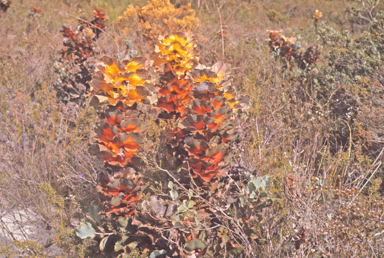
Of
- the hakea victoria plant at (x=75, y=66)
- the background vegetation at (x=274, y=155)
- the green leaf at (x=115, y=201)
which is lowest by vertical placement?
the background vegetation at (x=274, y=155)

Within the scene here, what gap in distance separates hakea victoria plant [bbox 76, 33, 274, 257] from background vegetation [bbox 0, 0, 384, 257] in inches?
3.3

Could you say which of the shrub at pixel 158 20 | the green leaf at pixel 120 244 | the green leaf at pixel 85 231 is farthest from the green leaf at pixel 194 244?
the shrub at pixel 158 20

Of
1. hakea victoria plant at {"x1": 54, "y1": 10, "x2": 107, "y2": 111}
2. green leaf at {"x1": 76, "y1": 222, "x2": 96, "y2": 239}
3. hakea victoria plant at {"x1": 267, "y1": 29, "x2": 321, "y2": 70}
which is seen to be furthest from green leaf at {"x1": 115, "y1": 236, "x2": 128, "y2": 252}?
hakea victoria plant at {"x1": 267, "y1": 29, "x2": 321, "y2": 70}

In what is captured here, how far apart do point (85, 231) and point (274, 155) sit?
1.50 m

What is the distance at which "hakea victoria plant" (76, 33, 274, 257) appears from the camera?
48.9 inches

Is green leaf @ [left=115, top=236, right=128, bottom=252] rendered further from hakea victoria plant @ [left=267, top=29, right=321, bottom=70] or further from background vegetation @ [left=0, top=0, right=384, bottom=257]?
hakea victoria plant @ [left=267, top=29, right=321, bottom=70]

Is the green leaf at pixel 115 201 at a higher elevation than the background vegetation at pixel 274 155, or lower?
higher

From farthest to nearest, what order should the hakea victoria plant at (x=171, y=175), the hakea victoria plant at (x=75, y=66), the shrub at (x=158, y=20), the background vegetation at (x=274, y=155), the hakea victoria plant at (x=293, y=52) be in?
the shrub at (x=158, y=20), the hakea victoria plant at (x=293, y=52), the hakea victoria plant at (x=75, y=66), the background vegetation at (x=274, y=155), the hakea victoria plant at (x=171, y=175)

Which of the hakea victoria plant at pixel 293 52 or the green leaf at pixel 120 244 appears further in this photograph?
the hakea victoria plant at pixel 293 52

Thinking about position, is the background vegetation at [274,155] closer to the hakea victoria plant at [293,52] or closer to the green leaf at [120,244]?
the hakea victoria plant at [293,52]

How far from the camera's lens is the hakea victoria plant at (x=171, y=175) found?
48.9 inches

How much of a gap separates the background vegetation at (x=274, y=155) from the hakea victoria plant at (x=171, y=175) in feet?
0.27

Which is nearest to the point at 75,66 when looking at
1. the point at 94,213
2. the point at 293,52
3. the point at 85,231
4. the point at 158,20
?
the point at 94,213

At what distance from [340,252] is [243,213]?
1.62 ft
